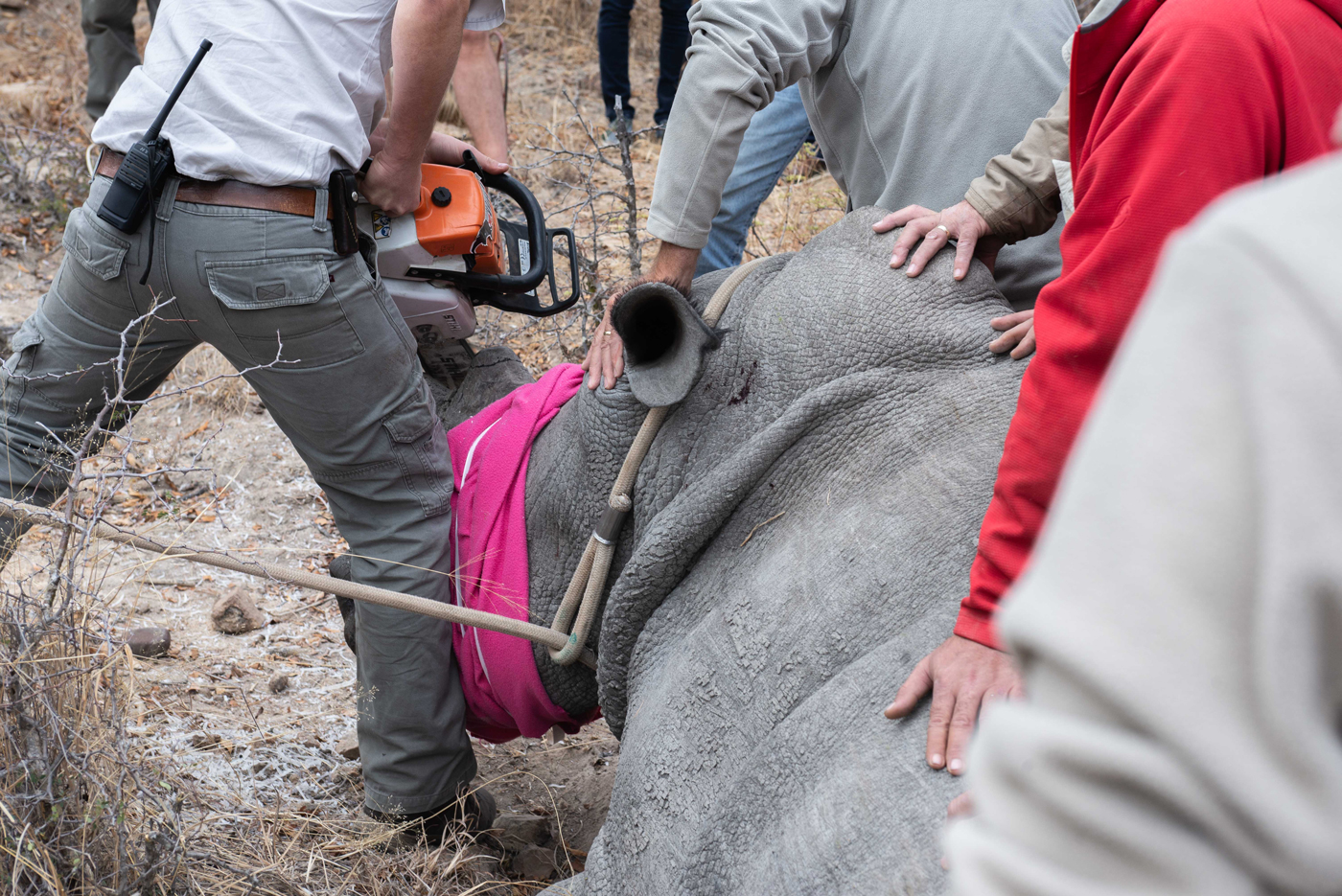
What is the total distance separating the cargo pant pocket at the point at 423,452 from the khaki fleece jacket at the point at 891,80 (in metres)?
0.71

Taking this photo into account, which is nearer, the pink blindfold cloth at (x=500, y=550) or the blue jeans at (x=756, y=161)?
the pink blindfold cloth at (x=500, y=550)

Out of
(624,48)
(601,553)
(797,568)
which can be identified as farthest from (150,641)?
(624,48)

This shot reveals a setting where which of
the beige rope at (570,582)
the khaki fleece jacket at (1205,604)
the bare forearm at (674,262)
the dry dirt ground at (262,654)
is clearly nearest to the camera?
the khaki fleece jacket at (1205,604)

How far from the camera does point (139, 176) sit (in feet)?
7.54

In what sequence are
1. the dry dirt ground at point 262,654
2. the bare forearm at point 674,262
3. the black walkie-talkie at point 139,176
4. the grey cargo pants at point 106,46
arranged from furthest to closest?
the grey cargo pants at point 106,46 → the bare forearm at point 674,262 → the dry dirt ground at point 262,654 → the black walkie-talkie at point 139,176

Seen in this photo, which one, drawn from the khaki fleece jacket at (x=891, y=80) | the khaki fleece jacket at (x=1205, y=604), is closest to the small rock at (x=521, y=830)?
the khaki fleece jacket at (x=891, y=80)

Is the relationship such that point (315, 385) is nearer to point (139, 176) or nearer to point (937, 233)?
point (139, 176)

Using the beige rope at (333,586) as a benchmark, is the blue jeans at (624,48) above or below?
below

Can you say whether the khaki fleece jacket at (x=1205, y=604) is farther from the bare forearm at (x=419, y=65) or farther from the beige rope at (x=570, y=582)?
the bare forearm at (x=419, y=65)

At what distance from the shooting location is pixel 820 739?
1.55m

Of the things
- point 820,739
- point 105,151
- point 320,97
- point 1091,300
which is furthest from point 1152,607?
point 105,151

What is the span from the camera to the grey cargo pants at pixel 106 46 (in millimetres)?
6496

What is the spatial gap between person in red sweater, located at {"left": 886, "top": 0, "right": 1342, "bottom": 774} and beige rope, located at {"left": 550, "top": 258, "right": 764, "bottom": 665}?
864 mm

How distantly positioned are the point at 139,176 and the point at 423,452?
0.84 metres
